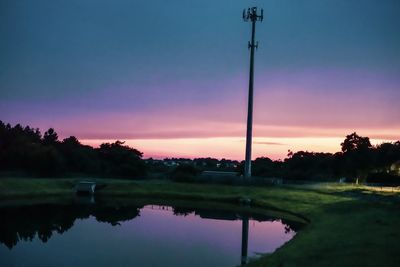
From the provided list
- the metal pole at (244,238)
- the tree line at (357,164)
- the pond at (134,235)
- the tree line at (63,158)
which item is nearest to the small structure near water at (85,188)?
the pond at (134,235)

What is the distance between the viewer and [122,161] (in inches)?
3730

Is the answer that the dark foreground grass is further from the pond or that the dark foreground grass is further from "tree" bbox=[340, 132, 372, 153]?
"tree" bbox=[340, 132, 372, 153]

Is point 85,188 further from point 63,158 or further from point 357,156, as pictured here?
point 357,156

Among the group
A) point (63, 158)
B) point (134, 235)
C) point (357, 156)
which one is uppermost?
point (357, 156)

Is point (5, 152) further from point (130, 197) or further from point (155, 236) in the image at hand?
→ point (155, 236)

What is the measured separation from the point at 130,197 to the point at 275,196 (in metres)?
19.8

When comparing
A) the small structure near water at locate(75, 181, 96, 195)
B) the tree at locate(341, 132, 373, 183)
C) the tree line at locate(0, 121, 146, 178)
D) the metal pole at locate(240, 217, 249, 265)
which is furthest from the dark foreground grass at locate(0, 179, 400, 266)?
the tree at locate(341, 132, 373, 183)

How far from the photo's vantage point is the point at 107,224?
42188 millimetres

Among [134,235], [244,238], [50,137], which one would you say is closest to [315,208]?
[244,238]

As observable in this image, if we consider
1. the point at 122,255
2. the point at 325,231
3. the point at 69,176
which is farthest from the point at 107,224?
the point at 69,176

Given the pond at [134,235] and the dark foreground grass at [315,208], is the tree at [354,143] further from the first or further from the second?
the pond at [134,235]

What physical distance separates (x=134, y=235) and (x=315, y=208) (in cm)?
2028

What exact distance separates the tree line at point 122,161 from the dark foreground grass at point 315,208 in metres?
11.5

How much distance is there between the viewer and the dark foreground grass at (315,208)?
73.8 feet
